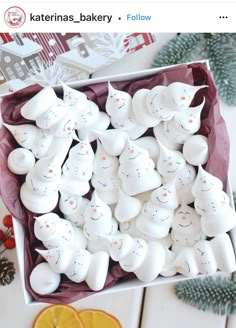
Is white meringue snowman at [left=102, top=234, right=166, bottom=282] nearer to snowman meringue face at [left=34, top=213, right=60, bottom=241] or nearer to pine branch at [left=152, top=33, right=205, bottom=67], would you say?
snowman meringue face at [left=34, top=213, right=60, bottom=241]

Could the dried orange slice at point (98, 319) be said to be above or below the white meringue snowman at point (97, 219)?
below

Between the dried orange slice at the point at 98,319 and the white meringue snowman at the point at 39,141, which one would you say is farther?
the dried orange slice at the point at 98,319

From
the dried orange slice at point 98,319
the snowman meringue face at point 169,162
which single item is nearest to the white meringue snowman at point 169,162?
the snowman meringue face at point 169,162

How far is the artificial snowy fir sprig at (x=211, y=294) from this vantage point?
0.78 metres

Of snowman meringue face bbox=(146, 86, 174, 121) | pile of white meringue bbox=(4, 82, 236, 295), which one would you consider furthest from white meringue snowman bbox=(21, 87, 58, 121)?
snowman meringue face bbox=(146, 86, 174, 121)

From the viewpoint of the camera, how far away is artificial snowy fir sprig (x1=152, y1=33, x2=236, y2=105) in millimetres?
788

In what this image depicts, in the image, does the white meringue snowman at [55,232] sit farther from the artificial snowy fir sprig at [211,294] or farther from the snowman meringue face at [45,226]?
the artificial snowy fir sprig at [211,294]

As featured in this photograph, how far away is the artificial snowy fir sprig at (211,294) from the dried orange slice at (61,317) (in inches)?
5.7

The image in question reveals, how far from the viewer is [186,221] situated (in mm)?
661
